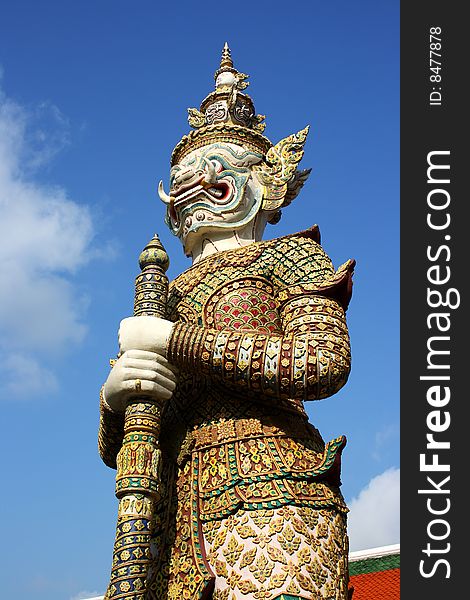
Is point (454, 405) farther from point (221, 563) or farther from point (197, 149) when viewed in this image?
point (197, 149)

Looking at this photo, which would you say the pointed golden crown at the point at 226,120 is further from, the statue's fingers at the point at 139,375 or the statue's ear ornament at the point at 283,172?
the statue's fingers at the point at 139,375

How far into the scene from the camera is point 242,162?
579 centimetres

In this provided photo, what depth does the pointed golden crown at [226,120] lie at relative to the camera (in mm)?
5996

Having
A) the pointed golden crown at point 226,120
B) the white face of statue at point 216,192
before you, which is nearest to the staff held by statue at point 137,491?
the white face of statue at point 216,192

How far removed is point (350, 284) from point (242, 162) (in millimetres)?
1352

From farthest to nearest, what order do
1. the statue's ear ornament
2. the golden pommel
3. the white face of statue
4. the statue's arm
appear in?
the statue's ear ornament, the white face of statue, the golden pommel, the statue's arm

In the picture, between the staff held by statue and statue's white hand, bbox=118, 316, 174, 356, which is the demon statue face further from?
statue's white hand, bbox=118, 316, 174, 356

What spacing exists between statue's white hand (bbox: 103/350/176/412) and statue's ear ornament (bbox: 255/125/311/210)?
1.65 m

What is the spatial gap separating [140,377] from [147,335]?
0.83 ft

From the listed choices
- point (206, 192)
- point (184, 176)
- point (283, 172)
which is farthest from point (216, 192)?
point (283, 172)

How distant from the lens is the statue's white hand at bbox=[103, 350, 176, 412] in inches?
185

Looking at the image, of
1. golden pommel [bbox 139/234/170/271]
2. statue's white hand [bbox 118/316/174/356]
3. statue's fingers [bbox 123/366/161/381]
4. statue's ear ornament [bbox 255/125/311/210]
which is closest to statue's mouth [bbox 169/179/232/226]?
statue's ear ornament [bbox 255/125/311/210]

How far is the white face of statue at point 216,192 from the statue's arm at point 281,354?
111 cm

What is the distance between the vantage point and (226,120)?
617 centimetres
